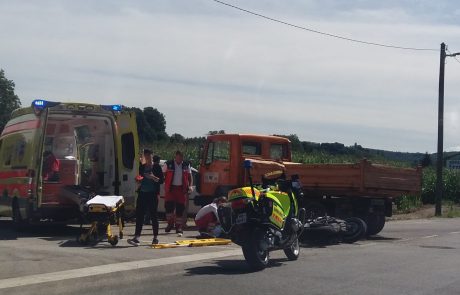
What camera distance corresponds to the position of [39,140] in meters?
13.8

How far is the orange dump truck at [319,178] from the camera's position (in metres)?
16.1

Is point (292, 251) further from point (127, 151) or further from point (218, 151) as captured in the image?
point (218, 151)

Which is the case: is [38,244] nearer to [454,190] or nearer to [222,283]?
[222,283]

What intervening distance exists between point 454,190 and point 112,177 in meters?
29.5

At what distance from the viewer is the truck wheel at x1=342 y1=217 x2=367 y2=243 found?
1512cm

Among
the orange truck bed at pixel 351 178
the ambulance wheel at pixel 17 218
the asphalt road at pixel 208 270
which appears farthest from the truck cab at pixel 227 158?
the ambulance wheel at pixel 17 218

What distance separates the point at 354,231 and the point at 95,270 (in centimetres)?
705

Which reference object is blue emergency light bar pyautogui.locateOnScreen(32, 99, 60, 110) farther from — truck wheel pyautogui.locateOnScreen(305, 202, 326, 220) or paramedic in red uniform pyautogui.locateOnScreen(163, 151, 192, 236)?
truck wheel pyautogui.locateOnScreen(305, 202, 326, 220)

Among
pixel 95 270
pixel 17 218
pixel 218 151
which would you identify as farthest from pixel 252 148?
pixel 95 270

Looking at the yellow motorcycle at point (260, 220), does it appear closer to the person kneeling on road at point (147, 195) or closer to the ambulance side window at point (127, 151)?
the person kneeling on road at point (147, 195)

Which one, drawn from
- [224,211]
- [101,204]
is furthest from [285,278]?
[101,204]

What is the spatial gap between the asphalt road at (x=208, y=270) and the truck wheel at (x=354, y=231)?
0.83 metres

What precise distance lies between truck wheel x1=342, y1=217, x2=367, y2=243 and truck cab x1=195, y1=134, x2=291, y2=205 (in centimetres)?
306

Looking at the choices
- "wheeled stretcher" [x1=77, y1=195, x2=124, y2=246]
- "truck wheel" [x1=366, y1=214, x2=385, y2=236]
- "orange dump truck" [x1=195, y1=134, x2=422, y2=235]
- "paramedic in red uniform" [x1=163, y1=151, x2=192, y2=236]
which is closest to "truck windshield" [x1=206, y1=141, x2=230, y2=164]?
"orange dump truck" [x1=195, y1=134, x2=422, y2=235]
